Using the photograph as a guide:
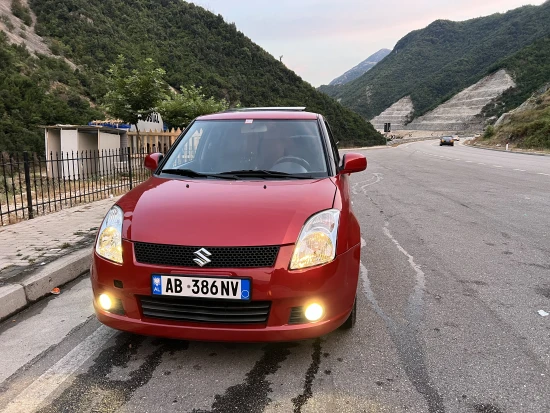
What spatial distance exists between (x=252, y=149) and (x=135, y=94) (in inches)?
486

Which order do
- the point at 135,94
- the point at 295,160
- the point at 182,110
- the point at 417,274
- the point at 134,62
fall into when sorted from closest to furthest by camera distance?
the point at 295,160 → the point at 417,274 → the point at 135,94 → the point at 182,110 → the point at 134,62

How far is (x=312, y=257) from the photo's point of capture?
2.61 metres

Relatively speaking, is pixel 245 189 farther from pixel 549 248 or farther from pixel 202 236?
pixel 549 248

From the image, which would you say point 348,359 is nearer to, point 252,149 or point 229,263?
point 229,263

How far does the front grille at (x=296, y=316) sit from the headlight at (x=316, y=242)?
264mm

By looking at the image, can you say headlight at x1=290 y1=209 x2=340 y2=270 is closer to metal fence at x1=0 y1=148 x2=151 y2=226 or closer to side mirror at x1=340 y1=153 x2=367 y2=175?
side mirror at x1=340 y1=153 x2=367 y2=175

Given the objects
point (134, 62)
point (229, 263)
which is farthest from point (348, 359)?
point (134, 62)

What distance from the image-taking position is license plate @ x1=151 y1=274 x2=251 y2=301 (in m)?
2.48

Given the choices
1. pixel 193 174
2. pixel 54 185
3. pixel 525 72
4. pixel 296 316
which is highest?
pixel 525 72

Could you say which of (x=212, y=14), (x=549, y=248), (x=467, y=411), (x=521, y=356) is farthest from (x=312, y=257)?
(x=212, y=14)

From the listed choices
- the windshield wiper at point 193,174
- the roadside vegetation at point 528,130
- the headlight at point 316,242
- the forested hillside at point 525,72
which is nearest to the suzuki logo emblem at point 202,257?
the headlight at point 316,242

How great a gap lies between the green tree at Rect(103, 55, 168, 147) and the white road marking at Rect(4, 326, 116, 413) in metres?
12.9

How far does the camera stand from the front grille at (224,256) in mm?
2494

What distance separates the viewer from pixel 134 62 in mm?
44812
